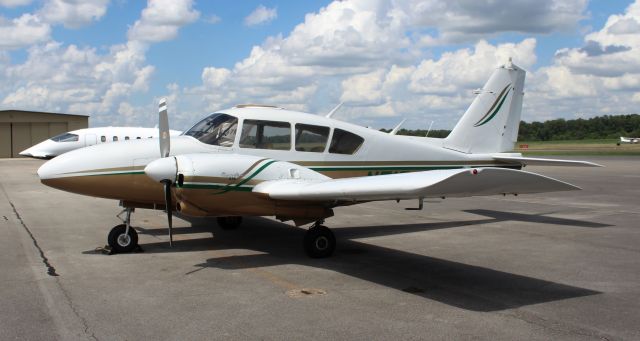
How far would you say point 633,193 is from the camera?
18.9 meters

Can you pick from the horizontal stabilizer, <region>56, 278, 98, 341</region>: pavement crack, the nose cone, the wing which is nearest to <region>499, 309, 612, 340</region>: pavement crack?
the wing

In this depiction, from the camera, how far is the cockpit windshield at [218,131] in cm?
923

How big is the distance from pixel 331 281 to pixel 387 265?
4.39 feet

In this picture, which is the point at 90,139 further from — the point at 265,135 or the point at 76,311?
the point at 76,311

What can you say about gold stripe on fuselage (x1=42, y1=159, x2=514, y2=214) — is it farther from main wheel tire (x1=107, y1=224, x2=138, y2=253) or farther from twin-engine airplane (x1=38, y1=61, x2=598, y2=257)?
main wheel tire (x1=107, y1=224, x2=138, y2=253)

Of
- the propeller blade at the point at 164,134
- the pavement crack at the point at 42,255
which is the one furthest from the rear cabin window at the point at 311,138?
the pavement crack at the point at 42,255

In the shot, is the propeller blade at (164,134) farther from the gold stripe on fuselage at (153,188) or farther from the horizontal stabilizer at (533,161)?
the horizontal stabilizer at (533,161)

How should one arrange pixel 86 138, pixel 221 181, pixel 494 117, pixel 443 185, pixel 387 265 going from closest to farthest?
1. pixel 443 185
2. pixel 221 181
3. pixel 387 265
4. pixel 494 117
5. pixel 86 138

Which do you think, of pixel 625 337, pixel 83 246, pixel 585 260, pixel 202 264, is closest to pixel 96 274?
pixel 202 264

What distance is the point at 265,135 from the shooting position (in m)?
9.49

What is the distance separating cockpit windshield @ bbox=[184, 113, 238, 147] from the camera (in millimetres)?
A: 9227

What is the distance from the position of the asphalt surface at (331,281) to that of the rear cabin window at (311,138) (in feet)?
5.81

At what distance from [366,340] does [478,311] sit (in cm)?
156

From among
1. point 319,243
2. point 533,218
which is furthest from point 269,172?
point 533,218
